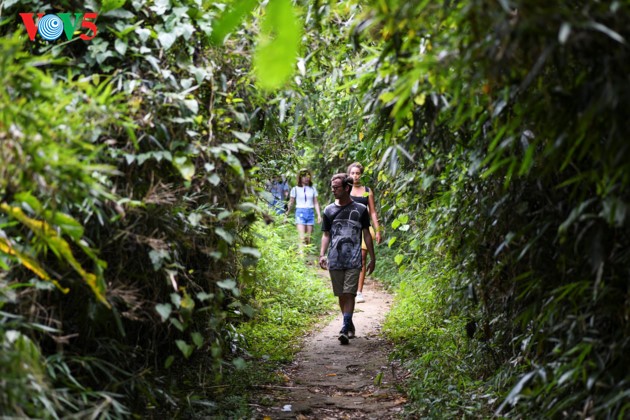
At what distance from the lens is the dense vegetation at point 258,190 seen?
229cm

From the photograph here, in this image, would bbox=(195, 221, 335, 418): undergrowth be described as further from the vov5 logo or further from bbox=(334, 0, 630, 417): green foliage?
the vov5 logo

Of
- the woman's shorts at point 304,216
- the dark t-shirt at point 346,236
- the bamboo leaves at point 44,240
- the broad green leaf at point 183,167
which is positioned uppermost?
the woman's shorts at point 304,216

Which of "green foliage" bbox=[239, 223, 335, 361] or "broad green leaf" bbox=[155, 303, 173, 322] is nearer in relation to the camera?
"broad green leaf" bbox=[155, 303, 173, 322]

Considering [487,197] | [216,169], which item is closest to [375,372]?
[487,197]

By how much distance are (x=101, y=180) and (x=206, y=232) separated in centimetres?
98

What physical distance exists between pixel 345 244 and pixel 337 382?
5.61ft

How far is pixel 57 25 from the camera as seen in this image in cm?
362

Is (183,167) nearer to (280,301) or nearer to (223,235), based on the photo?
(223,235)

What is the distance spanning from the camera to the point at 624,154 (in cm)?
217

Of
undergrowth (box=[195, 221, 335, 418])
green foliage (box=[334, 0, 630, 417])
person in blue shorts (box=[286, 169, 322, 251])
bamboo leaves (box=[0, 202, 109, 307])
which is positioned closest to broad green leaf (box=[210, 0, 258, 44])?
green foliage (box=[334, 0, 630, 417])

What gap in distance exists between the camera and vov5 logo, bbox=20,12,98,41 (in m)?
3.60

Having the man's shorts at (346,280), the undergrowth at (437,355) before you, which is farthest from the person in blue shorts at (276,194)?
the undergrowth at (437,355)

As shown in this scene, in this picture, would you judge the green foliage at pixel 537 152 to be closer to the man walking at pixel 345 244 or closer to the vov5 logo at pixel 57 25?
the vov5 logo at pixel 57 25

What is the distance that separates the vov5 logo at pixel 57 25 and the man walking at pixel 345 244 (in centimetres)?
337
